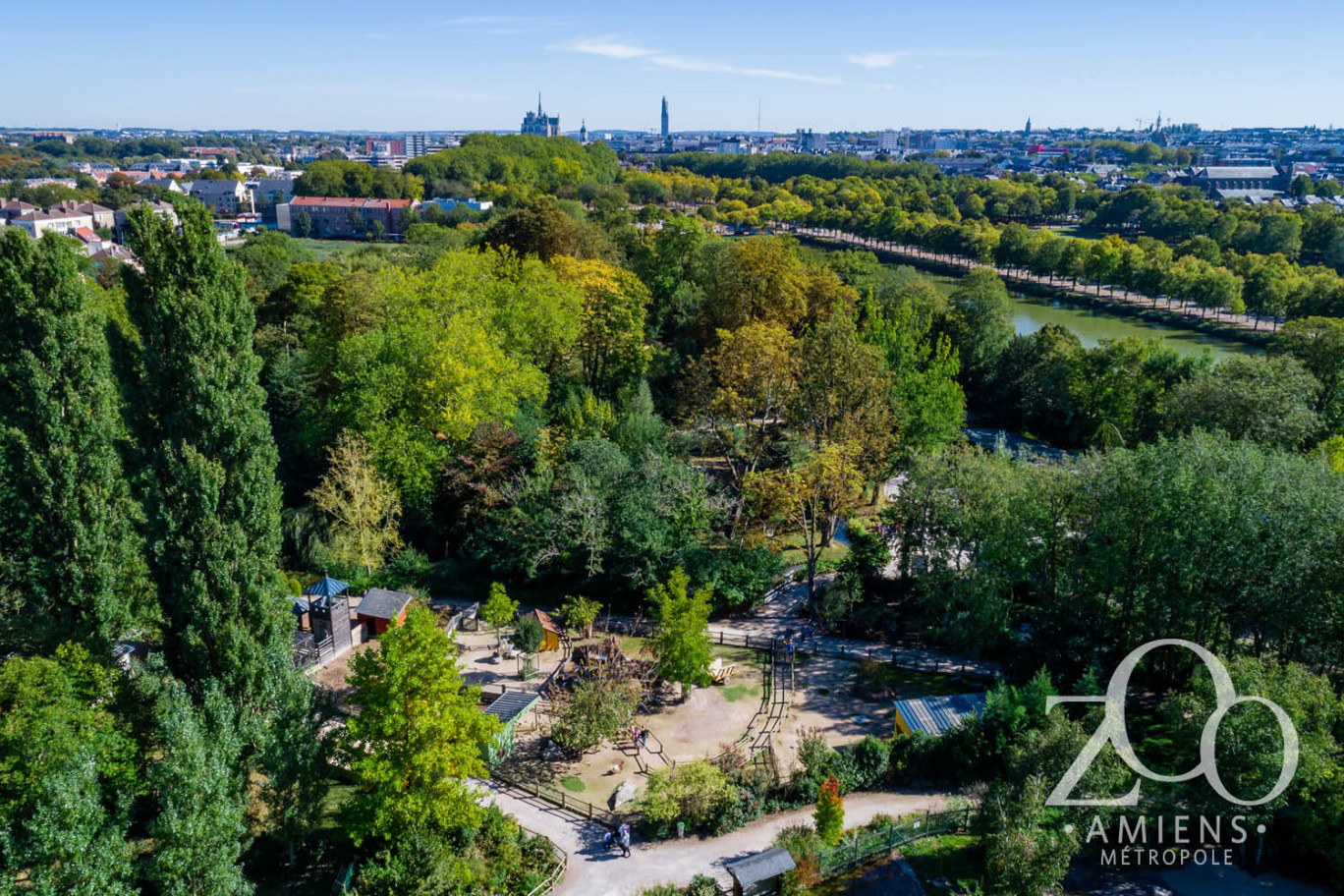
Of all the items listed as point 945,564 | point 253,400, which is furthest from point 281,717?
point 945,564

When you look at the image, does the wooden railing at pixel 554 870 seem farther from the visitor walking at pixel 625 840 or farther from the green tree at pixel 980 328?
the green tree at pixel 980 328

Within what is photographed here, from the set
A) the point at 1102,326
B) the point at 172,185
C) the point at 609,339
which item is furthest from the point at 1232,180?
the point at 172,185

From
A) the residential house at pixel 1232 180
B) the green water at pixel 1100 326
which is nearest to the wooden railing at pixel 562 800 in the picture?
the green water at pixel 1100 326

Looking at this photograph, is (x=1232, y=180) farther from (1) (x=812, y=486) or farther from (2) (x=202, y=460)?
(2) (x=202, y=460)

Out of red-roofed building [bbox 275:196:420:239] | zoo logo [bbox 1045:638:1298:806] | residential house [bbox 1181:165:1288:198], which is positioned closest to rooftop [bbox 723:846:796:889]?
zoo logo [bbox 1045:638:1298:806]

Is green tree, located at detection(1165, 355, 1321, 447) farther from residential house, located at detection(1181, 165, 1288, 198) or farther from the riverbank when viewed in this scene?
residential house, located at detection(1181, 165, 1288, 198)

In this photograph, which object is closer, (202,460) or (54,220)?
(202,460)
